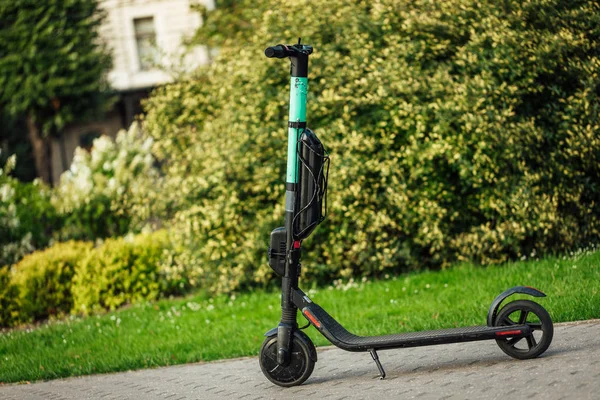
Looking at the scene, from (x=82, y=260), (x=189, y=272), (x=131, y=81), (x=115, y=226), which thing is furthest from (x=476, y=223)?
(x=131, y=81)

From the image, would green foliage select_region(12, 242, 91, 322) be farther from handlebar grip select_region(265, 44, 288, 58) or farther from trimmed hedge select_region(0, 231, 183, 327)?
handlebar grip select_region(265, 44, 288, 58)

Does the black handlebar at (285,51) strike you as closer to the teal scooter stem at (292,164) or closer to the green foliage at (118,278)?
the teal scooter stem at (292,164)

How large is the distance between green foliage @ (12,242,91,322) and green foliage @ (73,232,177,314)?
20cm

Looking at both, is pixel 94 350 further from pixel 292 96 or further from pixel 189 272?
pixel 292 96

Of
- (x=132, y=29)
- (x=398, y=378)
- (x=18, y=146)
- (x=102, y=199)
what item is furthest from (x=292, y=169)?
(x=132, y=29)

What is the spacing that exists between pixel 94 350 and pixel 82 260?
10.6 ft

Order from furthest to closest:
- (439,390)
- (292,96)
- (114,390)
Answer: (114,390)
(292,96)
(439,390)

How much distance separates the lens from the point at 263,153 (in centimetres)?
1027

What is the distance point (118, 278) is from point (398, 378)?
253 inches

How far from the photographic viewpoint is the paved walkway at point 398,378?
4875 mm

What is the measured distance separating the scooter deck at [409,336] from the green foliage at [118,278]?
5821 millimetres

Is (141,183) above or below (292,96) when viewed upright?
below

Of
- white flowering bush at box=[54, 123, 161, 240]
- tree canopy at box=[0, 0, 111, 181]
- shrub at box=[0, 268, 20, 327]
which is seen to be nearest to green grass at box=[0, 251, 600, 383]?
shrub at box=[0, 268, 20, 327]

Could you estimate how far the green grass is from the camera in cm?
741
